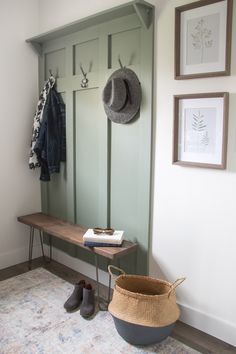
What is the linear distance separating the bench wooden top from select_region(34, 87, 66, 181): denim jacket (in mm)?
469

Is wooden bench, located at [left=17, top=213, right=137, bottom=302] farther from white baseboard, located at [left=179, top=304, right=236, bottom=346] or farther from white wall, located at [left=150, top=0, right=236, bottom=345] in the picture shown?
white baseboard, located at [left=179, top=304, right=236, bottom=346]

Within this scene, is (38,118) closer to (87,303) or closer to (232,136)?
(87,303)

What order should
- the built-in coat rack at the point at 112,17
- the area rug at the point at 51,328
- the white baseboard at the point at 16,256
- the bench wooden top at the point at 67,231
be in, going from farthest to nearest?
the white baseboard at the point at 16,256 → the bench wooden top at the point at 67,231 → the built-in coat rack at the point at 112,17 → the area rug at the point at 51,328

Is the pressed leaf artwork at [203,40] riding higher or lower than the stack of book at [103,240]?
higher

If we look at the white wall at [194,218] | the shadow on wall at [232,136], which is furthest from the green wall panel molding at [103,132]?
the shadow on wall at [232,136]

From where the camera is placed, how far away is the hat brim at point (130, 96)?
2324 millimetres

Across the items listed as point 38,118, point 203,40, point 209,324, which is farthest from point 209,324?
point 38,118

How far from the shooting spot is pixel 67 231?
8.93 feet

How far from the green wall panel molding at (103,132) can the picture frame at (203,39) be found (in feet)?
0.79

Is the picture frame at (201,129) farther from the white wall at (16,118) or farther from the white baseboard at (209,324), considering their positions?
the white wall at (16,118)

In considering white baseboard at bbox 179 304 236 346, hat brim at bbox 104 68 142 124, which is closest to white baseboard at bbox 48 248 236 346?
white baseboard at bbox 179 304 236 346

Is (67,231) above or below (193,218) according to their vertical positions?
below

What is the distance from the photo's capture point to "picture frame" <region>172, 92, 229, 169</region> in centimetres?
193

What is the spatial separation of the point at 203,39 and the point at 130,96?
63cm
